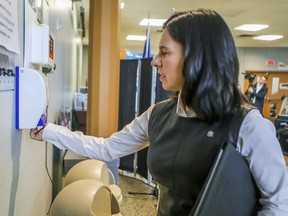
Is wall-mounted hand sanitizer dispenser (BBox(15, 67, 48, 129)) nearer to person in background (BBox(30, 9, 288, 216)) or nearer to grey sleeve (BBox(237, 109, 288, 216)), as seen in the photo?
person in background (BBox(30, 9, 288, 216))

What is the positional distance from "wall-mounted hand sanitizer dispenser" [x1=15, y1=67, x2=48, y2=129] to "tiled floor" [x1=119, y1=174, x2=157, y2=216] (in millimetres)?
2191

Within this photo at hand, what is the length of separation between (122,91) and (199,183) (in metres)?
3.25

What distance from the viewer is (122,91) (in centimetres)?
415

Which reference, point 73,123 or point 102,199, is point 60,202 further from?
point 73,123

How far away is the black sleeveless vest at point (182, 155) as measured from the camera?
96 cm

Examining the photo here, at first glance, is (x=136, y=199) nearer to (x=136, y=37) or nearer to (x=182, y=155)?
(x=182, y=155)

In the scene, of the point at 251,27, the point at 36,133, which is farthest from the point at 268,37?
the point at 36,133

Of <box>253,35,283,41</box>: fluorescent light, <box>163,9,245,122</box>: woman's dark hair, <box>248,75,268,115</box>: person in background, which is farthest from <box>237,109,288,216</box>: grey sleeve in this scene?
<box>253,35,283,41</box>: fluorescent light

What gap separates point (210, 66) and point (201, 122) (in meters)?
0.20

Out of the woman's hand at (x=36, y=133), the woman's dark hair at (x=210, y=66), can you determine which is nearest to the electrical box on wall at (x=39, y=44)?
the woman's hand at (x=36, y=133)

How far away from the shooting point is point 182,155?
3.34 feet

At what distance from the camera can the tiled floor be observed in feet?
10.2

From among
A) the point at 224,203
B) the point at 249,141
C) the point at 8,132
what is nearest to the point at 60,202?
the point at 8,132

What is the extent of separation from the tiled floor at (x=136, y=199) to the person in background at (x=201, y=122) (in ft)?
6.84
